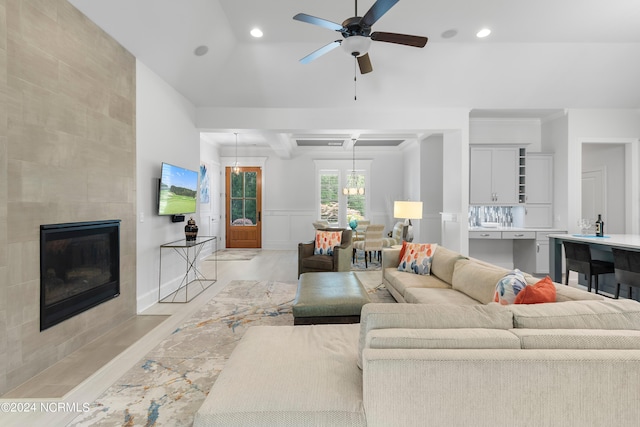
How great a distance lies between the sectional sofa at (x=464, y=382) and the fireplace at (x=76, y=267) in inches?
79.2

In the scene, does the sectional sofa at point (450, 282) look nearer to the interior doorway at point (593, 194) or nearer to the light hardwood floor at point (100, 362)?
the light hardwood floor at point (100, 362)

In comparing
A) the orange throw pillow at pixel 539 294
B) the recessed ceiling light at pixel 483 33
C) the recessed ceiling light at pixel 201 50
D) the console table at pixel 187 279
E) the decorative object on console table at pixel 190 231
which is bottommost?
the console table at pixel 187 279

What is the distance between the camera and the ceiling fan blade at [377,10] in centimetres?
227

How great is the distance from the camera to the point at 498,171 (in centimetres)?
604

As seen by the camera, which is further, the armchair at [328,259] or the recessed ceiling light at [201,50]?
the armchair at [328,259]

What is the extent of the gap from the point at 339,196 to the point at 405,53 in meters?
5.00

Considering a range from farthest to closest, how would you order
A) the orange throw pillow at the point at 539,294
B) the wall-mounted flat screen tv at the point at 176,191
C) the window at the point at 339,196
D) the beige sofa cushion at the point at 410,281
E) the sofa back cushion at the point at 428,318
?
the window at the point at 339,196, the wall-mounted flat screen tv at the point at 176,191, the beige sofa cushion at the point at 410,281, the orange throw pillow at the point at 539,294, the sofa back cushion at the point at 428,318

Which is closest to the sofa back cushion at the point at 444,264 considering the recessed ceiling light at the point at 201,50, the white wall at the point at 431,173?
the white wall at the point at 431,173

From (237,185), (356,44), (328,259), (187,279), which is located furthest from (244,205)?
(356,44)

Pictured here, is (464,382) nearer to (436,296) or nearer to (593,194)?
(436,296)

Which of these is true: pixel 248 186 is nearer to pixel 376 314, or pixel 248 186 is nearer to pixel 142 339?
pixel 142 339

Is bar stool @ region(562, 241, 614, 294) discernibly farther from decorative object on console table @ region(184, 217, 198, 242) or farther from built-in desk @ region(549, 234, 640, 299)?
decorative object on console table @ region(184, 217, 198, 242)

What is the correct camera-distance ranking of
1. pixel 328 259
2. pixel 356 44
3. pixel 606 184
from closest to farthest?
pixel 356 44
pixel 328 259
pixel 606 184

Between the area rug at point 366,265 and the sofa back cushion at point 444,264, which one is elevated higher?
the sofa back cushion at point 444,264
